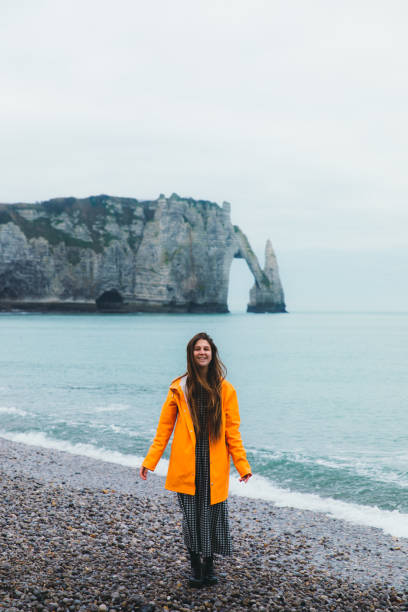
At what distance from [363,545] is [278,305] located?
135m

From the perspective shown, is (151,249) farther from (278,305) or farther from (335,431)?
(335,431)

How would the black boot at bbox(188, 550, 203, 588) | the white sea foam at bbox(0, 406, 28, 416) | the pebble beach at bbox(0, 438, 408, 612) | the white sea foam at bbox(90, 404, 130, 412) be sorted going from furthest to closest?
the white sea foam at bbox(90, 404, 130, 412) → the white sea foam at bbox(0, 406, 28, 416) → the black boot at bbox(188, 550, 203, 588) → the pebble beach at bbox(0, 438, 408, 612)

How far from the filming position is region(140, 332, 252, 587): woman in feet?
16.2

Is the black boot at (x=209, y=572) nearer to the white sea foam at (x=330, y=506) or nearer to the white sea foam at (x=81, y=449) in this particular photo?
the white sea foam at (x=330, y=506)

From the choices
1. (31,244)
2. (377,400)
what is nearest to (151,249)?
(31,244)

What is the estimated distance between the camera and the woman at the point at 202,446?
195 inches

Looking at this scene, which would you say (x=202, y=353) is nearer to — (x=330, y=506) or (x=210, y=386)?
(x=210, y=386)

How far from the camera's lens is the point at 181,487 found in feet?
16.2

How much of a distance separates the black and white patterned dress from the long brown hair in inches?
2.3

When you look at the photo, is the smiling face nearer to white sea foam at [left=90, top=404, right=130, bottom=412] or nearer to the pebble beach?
the pebble beach

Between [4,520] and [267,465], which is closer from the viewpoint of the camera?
[4,520]

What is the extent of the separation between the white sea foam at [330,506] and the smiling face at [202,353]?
492cm

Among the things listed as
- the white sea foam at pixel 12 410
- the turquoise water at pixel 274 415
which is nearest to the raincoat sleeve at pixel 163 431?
the turquoise water at pixel 274 415

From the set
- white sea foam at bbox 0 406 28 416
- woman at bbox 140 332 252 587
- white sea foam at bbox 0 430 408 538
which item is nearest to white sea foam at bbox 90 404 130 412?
white sea foam at bbox 0 406 28 416
